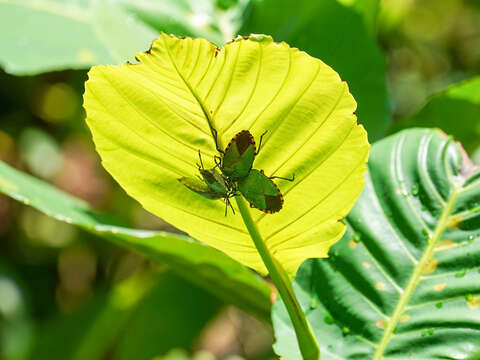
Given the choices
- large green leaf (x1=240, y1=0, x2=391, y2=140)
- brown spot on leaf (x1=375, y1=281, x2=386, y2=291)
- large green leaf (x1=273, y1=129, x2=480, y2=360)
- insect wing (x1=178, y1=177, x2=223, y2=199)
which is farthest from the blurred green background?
insect wing (x1=178, y1=177, x2=223, y2=199)

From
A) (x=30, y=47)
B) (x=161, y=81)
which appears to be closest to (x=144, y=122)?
(x=161, y=81)

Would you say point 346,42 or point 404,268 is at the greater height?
point 346,42

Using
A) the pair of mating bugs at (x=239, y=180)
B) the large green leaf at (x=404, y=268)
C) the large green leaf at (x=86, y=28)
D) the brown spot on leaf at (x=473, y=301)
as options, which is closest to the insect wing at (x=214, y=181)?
the pair of mating bugs at (x=239, y=180)

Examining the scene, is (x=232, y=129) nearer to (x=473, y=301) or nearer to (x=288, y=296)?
(x=288, y=296)

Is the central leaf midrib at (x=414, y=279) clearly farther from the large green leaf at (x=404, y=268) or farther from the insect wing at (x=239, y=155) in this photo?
the insect wing at (x=239, y=155)

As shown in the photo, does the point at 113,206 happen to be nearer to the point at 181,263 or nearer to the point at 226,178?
the point at 181,263

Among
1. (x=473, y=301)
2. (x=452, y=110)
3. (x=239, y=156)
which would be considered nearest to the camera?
(x=239, y=156)

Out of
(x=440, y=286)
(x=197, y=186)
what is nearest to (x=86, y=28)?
(x=197, y=186)

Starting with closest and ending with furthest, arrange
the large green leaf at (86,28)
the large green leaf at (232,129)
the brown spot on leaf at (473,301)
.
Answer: the large green leaf at (232,129) < the brown spot on leaf at (473,301) < the large green leaf at (86,28)
